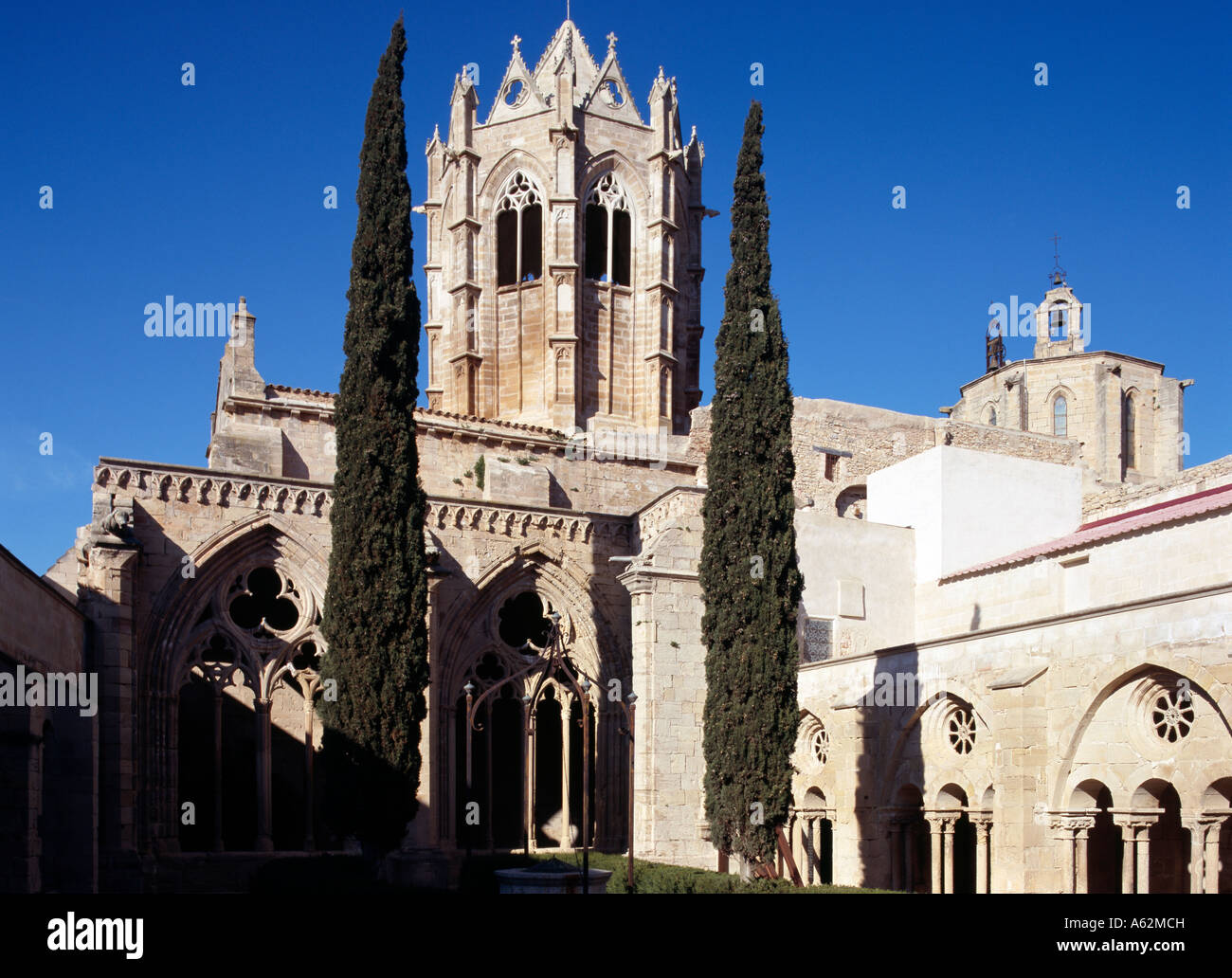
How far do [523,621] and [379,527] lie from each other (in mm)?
4686

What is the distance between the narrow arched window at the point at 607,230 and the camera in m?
26.2

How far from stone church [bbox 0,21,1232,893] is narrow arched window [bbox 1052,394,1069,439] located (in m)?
20.7

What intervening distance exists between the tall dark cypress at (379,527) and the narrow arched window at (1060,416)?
34.1 metres

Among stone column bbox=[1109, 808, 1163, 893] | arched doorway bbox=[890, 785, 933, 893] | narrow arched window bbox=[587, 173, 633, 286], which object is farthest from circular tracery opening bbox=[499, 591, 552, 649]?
narrow arched window bbox=[587, 173, 633, 286]

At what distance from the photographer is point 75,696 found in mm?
13430

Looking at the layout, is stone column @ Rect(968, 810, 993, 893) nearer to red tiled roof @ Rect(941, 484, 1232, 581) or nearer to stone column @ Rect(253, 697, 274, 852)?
red tiled roof @ Rect(941, 484, 1232, 581)

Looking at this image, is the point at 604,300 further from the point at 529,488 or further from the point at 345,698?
the point at 345,698

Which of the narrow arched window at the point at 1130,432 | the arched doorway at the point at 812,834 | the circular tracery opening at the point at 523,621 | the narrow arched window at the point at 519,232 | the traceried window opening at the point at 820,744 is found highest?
the narrow arched window at the point at 519,232

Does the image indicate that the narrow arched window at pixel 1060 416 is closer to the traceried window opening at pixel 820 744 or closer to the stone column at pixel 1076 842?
the traceried window opening at pixel 820 744

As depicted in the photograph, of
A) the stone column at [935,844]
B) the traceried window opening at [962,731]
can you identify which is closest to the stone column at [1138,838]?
the traceried window opening at [962,731]

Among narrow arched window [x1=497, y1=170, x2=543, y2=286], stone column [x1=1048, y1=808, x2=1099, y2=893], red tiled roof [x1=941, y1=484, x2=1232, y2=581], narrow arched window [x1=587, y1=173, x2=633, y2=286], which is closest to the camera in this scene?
stone column [x1=1048, y1=808, x2=1099, y2=893]

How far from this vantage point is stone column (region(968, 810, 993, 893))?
518 inches

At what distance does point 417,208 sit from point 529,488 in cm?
1090
